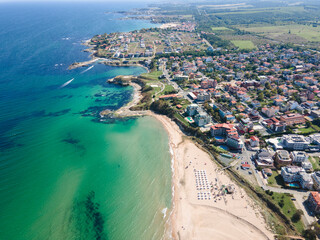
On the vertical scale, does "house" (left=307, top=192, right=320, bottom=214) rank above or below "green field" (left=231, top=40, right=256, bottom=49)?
Result: above

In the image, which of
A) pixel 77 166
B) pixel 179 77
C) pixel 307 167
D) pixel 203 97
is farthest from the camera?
pixel 179 77

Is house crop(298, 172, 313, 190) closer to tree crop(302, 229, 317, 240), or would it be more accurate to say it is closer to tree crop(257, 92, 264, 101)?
tree crop(302, 229, 317, 240)

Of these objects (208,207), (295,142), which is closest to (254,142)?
(295,142)

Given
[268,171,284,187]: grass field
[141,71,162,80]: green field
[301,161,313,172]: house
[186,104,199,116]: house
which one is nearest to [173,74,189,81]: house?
A: [141,71,162,80]: green field

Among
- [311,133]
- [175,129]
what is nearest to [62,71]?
[175,129]

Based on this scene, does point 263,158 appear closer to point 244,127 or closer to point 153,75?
point 244,127
